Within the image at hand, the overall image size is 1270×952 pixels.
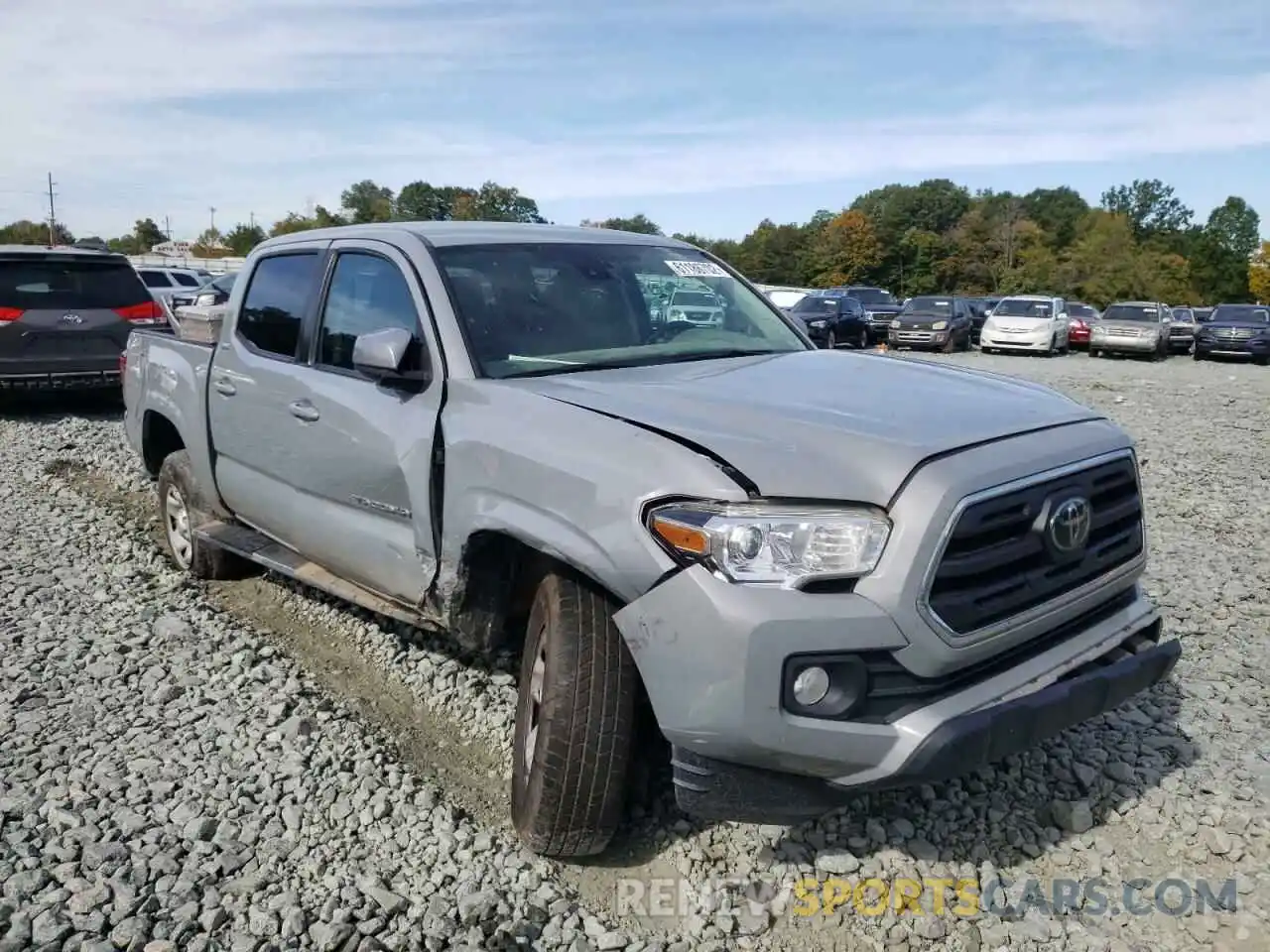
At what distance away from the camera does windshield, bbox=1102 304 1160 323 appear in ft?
88.7

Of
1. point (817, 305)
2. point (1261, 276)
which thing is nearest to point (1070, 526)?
point (817, 305)

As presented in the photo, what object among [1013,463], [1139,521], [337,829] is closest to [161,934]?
[337,829]

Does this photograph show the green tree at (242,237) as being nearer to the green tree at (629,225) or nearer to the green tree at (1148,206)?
the green tree at (629,225)

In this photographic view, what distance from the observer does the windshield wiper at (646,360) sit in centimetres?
337

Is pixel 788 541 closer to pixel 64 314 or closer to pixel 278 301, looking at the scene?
pixel 278 301

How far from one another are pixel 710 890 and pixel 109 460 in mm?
7802

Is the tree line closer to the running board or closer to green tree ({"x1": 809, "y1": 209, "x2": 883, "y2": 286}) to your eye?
green tree ({"x1": 809, "y1": 209, "x2": 883, "y2": 286})

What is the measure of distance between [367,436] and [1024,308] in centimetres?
2665

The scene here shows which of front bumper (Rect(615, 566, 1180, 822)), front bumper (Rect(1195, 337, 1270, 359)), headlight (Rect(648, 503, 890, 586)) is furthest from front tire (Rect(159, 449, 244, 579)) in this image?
front bumper (Rect(1195, 337, 1270, 359))

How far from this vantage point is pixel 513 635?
12.9ft

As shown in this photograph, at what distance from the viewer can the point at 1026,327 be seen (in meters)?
26.6

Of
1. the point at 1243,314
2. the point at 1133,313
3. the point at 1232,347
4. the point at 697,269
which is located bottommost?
the point at 1232,347

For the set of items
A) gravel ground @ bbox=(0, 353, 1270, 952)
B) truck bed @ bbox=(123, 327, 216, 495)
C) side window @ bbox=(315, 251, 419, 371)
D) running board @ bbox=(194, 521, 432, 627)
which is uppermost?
side window @ bbox=(315, 251, 419, 371)

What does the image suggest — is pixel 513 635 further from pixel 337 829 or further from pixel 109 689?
pixel 109 689
